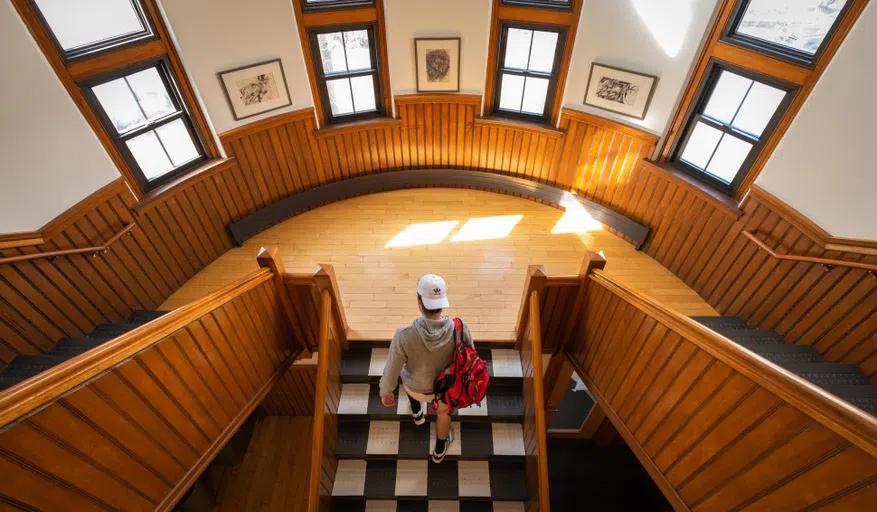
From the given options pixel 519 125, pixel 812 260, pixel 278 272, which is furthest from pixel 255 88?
pixel 812 260

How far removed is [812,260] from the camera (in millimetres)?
3312

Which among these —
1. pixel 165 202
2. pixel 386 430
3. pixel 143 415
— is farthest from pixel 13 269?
pixel 386 430

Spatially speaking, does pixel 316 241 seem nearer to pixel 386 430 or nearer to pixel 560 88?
pixel 386 430

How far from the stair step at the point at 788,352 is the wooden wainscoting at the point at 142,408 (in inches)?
158

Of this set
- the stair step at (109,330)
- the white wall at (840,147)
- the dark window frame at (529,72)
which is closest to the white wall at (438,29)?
the dark window frame at (529,72)

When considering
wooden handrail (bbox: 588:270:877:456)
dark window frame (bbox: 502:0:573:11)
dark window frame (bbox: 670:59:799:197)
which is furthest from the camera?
dark window frame (bbox: 502:0:573:11)

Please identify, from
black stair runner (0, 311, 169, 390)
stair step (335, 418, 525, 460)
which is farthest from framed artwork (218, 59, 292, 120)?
stair step (335, 418, 525, 460)

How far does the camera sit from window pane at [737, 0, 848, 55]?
3156 millimetres

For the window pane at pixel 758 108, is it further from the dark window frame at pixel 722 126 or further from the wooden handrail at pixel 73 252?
the wooden handrail at pixel 73 252

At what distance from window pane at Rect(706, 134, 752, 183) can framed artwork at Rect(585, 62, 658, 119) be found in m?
0.83

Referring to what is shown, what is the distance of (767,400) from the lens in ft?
7.25

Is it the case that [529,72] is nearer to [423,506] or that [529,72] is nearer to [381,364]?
[381,364]

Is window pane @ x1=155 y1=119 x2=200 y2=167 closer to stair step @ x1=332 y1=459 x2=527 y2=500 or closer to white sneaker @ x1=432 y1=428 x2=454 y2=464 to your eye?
stair step @ x1=332 y1=459 x2=527 y2=500

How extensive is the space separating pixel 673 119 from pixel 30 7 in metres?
5.51
